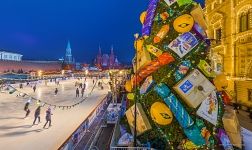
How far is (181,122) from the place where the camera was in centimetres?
995

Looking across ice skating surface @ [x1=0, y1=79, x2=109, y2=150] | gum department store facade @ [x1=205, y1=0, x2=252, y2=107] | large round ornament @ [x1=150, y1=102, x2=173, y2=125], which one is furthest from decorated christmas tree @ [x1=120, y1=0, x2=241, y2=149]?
gum department store facade @ [x1=205, y1=0, x2=252, y2=107]

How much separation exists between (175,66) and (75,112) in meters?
12.8

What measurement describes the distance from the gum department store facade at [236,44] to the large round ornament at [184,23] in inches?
415

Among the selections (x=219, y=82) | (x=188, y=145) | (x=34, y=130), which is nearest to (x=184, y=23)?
(x=219, y=82)

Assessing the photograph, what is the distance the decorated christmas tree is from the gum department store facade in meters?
10.3

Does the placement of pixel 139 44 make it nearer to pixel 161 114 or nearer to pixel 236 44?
pixel 161 114

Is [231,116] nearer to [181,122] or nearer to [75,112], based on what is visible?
[181,122]

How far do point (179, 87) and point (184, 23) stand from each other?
2.50 m

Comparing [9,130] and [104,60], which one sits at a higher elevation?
[104,60]

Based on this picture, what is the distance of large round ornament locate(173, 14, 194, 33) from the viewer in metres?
10.5

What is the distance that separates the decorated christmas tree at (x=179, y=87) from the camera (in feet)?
32.8

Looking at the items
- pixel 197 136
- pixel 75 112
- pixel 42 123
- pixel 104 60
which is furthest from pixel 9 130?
pixel 104 60

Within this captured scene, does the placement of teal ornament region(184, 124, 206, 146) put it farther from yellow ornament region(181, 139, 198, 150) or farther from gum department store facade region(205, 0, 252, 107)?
gum department store facade region(205, 0, 252, 107)

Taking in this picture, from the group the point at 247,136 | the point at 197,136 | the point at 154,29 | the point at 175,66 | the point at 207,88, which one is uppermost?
the point at 154,29
